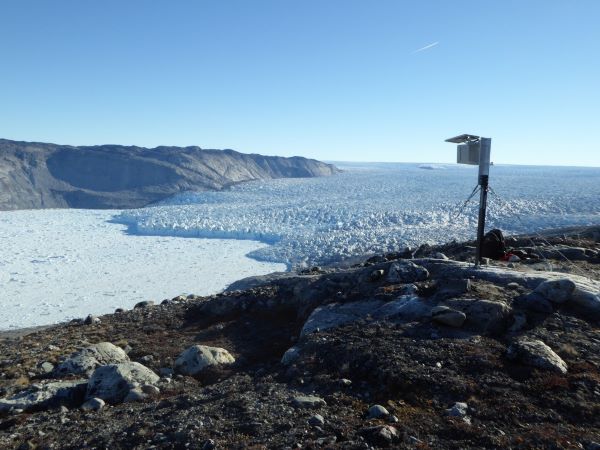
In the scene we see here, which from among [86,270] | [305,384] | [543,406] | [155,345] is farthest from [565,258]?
[86,270]

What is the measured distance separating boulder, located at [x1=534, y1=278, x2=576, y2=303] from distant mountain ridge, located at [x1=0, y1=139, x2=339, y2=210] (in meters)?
42.9

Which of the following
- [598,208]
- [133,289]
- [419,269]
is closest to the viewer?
[419,269]

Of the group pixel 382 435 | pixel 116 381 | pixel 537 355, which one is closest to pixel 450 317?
pixel 537 355

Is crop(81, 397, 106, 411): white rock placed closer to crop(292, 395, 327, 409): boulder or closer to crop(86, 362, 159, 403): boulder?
crop(86, 362, 159, 403): boulder

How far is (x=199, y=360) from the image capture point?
17.1 ft

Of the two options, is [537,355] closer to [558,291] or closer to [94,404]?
[558,291]

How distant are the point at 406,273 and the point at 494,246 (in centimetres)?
225

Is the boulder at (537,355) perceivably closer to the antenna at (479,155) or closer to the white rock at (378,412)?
the white rock at (378,412)

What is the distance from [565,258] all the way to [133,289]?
12.6 m

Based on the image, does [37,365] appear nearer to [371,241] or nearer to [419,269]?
[419,269]

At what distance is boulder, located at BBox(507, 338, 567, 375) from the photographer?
3.89 metres

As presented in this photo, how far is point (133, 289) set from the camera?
613 inches

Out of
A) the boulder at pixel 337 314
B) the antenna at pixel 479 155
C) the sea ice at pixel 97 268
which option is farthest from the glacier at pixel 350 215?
the boulder at pixel 337 314

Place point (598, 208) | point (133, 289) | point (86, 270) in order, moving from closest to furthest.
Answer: point (133, 289)
point (86, 270)
point (598, 208)
